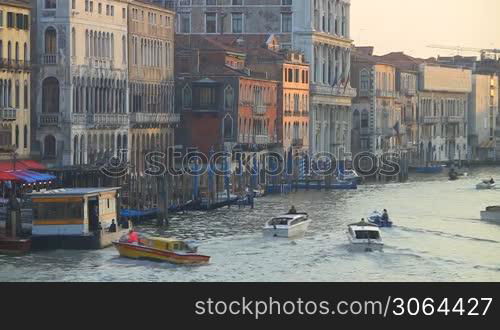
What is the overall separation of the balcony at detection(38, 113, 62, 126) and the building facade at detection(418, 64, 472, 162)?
37.4 m

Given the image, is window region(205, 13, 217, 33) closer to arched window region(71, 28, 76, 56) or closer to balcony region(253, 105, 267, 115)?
balcony region(253, 105, 267, 115)

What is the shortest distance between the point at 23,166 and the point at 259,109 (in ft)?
56.6

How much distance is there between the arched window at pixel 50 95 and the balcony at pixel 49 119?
9.8 inches

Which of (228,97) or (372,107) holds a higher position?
(228,97)

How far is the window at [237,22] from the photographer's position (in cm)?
5922

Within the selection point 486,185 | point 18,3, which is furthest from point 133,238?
point 486,185

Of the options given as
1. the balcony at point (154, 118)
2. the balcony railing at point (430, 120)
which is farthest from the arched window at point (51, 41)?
the balcony railing at point (430, 120)

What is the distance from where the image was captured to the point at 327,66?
62.3 m

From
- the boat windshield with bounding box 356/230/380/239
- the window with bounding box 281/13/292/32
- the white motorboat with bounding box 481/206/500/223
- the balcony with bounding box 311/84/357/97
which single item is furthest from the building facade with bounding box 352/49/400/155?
the boat windshield with bounding box 356/230/380/239

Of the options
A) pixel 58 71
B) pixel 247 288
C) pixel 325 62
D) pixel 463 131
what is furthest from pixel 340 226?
pixel 463 131

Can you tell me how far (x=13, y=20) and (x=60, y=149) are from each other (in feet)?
12.5

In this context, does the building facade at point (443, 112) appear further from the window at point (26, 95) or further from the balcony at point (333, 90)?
the window at point (26, 95)

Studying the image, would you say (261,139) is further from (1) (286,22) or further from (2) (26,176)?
(2) (26,176)

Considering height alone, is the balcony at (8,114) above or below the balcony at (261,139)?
above
